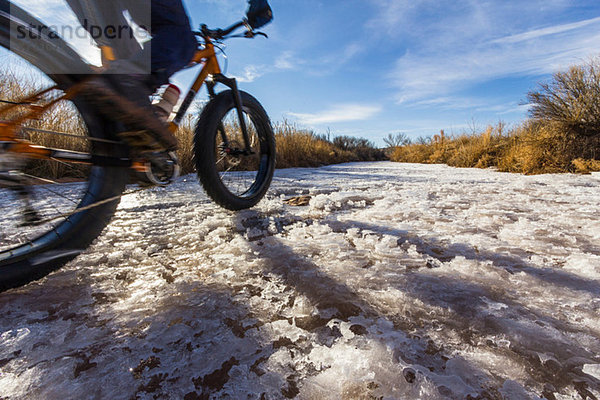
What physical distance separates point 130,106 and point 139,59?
32 cm

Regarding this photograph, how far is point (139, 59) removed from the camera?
3.29 feet

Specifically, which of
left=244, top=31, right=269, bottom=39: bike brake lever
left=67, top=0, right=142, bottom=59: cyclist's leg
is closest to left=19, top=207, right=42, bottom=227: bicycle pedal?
left=67, top=0, right=142, bottom=59: cyclist's leg

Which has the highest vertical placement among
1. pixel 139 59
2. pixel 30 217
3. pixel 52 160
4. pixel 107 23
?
pixel 107 23

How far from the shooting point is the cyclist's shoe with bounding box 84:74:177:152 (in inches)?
30.8

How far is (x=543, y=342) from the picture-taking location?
1.57 ft

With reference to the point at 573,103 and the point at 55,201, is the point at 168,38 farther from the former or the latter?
the point at 573,103

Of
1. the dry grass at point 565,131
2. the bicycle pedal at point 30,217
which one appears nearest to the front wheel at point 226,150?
the bicycle pedal at point 30,217

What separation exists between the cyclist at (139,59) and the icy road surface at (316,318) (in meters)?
0.48

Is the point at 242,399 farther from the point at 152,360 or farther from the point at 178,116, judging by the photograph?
the point at 178,116

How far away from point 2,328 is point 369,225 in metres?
1.22

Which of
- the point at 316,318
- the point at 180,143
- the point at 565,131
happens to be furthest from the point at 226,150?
the point at 565,131

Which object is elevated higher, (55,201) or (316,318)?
(55,201)

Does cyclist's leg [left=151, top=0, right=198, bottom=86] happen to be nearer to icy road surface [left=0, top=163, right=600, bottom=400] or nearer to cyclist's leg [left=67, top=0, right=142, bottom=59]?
cyclist's leg [left=67, top=0, right=142, bottom=59]

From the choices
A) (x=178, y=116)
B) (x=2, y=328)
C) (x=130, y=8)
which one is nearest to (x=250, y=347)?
(x=2, y=328)
